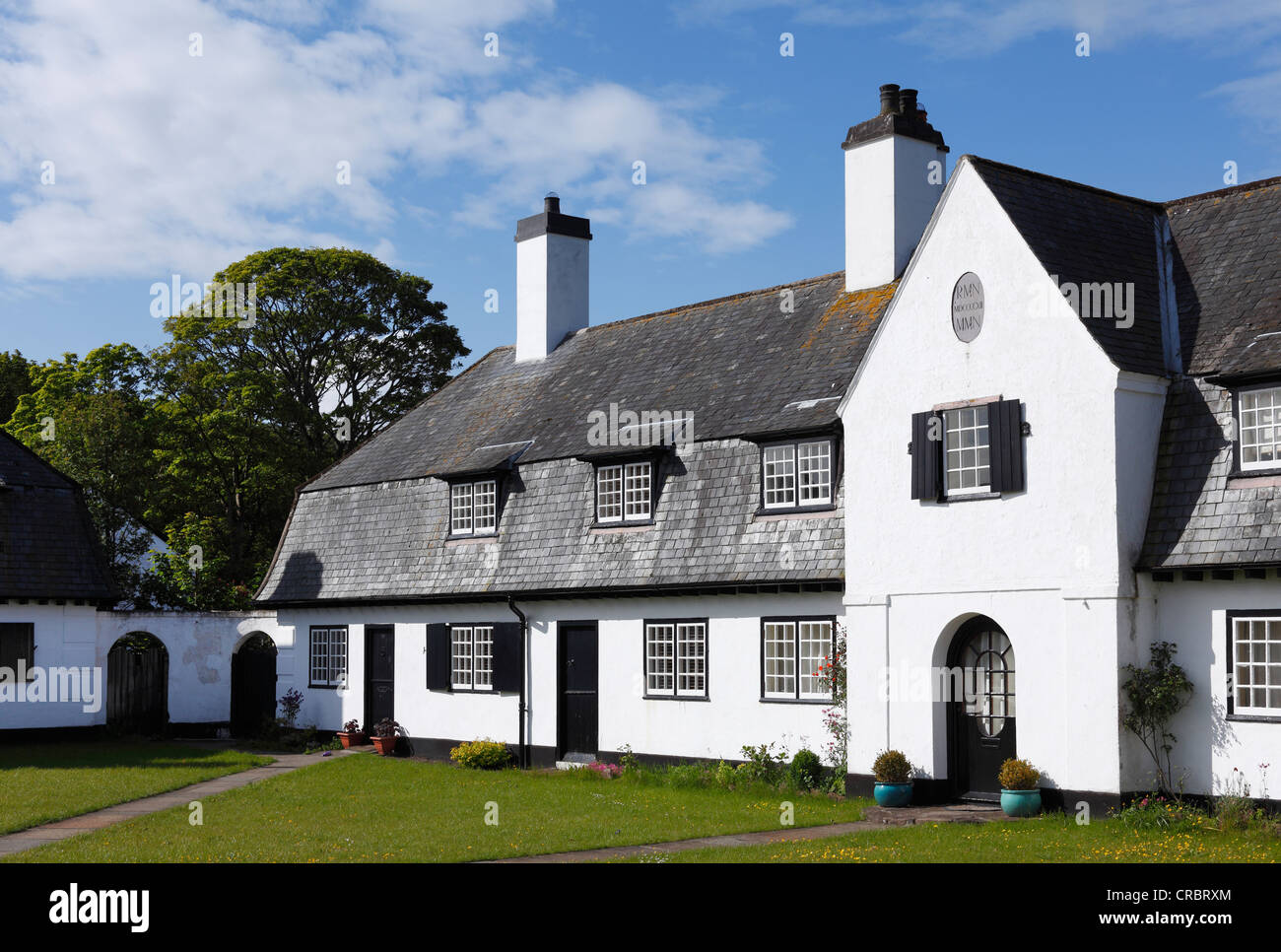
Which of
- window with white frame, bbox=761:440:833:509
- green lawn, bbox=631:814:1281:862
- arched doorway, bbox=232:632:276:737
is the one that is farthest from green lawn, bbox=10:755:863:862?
arched doorway, bbox=232:632:276:737

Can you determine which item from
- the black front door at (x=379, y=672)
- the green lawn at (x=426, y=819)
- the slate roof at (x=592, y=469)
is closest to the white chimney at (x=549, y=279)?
the slate roof at (x=592, y=469)

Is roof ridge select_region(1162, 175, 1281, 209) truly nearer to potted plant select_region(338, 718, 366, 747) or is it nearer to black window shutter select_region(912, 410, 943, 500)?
Answer: black window shutter select_region(912, 410, 943, 500)

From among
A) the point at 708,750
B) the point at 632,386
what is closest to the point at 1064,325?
the point at 708,750

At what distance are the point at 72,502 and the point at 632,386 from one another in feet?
42.4

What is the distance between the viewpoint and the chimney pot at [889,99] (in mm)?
25047

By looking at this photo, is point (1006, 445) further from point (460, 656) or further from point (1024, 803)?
point (460, 656)

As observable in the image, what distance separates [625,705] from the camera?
78.9 ft

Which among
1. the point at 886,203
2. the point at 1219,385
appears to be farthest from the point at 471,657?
the point at 1219,385

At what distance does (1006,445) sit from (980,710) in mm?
3552

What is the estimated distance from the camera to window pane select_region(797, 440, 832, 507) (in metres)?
21.7

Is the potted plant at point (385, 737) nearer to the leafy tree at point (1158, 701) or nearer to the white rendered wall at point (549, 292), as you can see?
the white rendered wall at point (549, 292)

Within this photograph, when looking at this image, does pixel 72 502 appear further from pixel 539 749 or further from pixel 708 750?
pixel 708 750

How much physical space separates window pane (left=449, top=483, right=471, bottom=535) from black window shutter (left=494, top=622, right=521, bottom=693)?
251cm

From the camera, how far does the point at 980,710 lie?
62.9 feet
